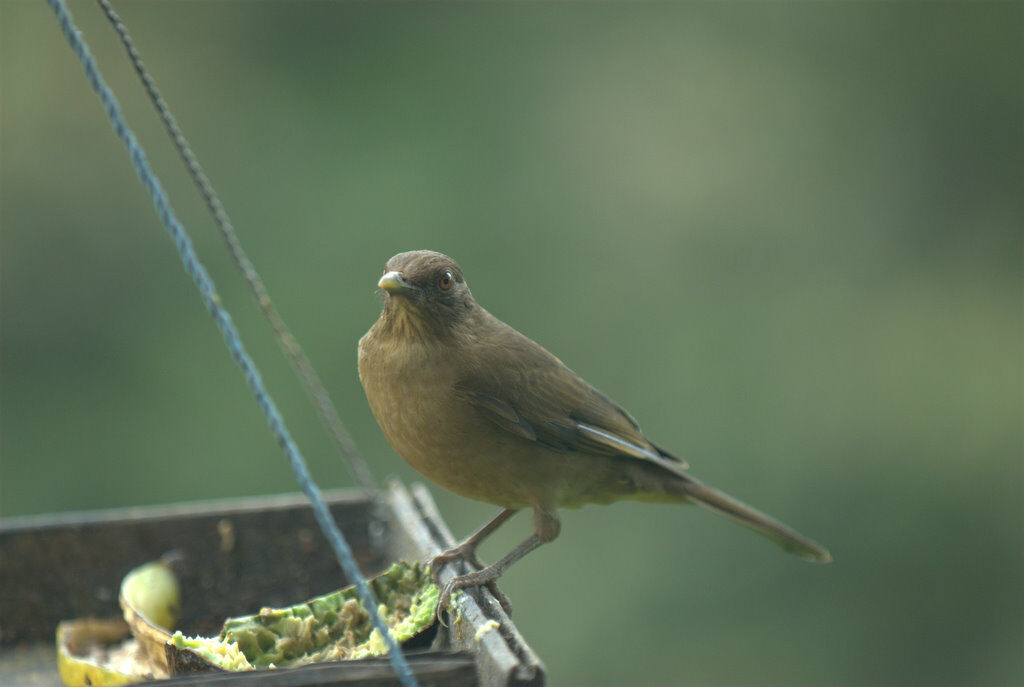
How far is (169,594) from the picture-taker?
380cm

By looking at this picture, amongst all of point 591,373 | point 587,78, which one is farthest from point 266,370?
point 587,78

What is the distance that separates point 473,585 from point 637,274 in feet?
22.0

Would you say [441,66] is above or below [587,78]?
above

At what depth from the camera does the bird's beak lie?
10.5 feet

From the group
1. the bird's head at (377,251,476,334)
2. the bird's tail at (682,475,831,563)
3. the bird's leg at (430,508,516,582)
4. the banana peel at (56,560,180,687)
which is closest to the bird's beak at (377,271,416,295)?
the bird's head at (377,251,476,334)

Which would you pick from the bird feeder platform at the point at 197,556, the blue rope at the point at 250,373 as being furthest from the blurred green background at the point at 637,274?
the blue rope at the point at 250,373

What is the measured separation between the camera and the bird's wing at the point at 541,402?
3.48 metres

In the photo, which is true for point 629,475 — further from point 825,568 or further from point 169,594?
point 825,568

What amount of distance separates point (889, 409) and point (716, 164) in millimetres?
2575

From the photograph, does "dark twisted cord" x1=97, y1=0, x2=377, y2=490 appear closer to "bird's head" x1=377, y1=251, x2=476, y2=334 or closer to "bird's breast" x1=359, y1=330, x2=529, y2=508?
"bird's breast" x1=359, y1=330, x2=529, y2=508

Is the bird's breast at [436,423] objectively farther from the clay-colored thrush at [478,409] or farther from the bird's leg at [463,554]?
the bird's leg at [463,554]

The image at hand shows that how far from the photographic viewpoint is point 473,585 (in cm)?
323

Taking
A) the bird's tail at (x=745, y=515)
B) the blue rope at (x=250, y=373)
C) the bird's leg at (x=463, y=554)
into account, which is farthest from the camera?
the bird's tail at (x=745, y=515)

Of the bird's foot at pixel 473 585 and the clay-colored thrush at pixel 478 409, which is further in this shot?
the clay-colored thrush at pixel 478 409
